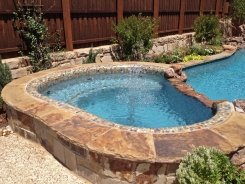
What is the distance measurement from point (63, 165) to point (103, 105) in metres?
2.24

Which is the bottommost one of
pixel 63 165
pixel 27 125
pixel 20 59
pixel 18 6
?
pixel 63 165

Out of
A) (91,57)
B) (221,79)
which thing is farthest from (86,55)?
(221,79)

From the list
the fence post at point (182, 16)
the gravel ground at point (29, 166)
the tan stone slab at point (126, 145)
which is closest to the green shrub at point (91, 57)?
the gravel ground at point (29, 166)

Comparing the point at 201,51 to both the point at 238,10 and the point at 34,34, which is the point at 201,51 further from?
the point at 34,34

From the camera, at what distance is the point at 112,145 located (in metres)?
3.23

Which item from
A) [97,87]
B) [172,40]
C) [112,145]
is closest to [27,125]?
[112,145]

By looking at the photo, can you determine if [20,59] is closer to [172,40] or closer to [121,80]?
[121,80]

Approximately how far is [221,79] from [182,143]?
5.60 meters

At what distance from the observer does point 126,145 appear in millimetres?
3238

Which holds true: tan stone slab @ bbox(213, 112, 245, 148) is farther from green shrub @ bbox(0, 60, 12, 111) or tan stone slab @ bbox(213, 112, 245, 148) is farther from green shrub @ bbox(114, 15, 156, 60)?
green shrub @ bbox(114, 15, 156, 60)

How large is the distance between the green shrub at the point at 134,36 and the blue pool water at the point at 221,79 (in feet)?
5.69

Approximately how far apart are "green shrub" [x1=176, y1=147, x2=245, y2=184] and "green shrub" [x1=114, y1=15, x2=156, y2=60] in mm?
6363

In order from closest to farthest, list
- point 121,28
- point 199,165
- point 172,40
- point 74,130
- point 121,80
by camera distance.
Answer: point 199,165 < point 74,130 < point 121,80 < point 121,28 < point 172,40

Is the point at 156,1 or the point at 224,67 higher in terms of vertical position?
the point at 156,1
